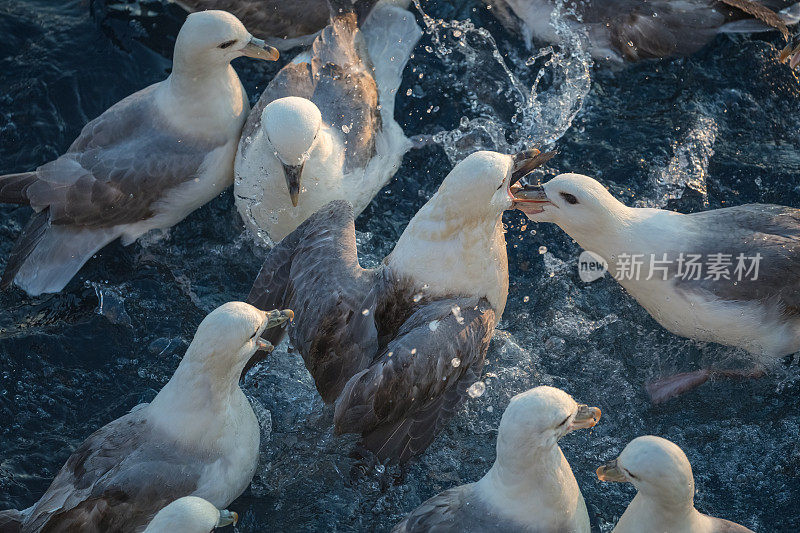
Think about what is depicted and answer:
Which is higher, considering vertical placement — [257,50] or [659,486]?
[257,50]

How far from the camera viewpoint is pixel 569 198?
538 centimetres

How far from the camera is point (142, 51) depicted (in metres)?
7.47

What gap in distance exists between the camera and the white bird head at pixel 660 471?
413 centimetres

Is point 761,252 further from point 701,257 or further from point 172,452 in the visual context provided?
point 172,452

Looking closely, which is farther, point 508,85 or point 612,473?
point 508,85

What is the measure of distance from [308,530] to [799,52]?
4.46 metres

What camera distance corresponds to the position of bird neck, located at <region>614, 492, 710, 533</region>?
425 centimetres

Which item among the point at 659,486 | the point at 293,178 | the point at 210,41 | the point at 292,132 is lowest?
the point at 659,486

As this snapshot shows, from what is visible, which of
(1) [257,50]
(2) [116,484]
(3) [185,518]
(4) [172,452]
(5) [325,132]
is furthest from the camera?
(1) [257,50]

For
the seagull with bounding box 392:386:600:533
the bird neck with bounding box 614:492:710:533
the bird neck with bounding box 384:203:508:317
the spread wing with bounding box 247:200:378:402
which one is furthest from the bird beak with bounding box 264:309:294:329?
the bird neck with bounding box 614:492:710:533

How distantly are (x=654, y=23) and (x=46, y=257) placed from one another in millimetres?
4571

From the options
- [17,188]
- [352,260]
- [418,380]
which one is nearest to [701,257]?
[418,380]

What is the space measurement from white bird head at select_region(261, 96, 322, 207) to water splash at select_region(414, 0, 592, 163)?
5.04 ft

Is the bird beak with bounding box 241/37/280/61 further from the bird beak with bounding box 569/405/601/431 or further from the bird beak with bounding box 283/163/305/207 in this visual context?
the bird beak with bounding box 569/405/601/431
